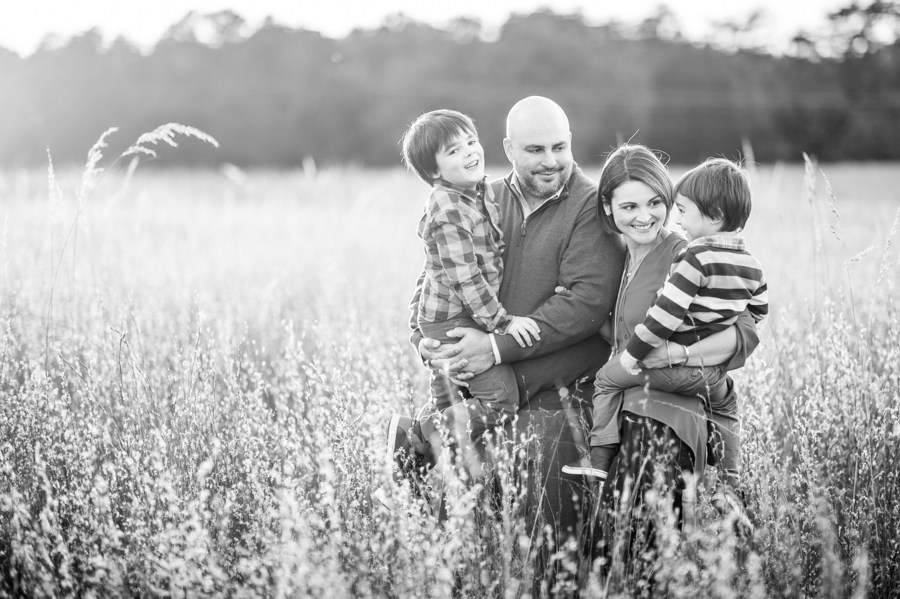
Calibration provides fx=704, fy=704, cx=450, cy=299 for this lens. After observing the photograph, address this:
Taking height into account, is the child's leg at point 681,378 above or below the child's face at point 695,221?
below

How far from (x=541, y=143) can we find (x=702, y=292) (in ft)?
2.97

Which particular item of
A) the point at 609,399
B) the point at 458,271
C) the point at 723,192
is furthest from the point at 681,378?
the point at 458,271

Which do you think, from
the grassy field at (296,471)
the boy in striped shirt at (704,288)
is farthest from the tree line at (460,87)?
the boy in striped shirt at (704,288)

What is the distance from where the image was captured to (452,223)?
9.53 feet

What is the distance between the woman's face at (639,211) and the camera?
2.65m

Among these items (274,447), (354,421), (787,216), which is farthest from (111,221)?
(787,216)

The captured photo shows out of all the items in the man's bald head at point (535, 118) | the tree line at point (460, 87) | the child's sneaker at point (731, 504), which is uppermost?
the tree line at point (460, 87)

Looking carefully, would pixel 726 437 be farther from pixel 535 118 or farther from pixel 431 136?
pixel 431 136

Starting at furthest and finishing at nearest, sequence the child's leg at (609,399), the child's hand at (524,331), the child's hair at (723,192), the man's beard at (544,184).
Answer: the man's beard at (544,184) < the child's hand at (524,331) < the child's leg at (609,399) < the child's hair at (723,192)

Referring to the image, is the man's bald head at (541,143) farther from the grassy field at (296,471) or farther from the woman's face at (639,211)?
the grassy field at (296,471)

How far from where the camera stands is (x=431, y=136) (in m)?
2.95

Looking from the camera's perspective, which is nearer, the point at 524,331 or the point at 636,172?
the point at 636,172

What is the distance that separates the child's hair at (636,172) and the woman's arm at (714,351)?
52 centimetres

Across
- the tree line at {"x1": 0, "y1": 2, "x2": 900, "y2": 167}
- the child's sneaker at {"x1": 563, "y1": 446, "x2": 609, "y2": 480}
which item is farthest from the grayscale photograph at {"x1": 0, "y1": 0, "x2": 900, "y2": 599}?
the tree line at {"x1": 0, "y1": 2, "x2": 900, "y2": 167}
